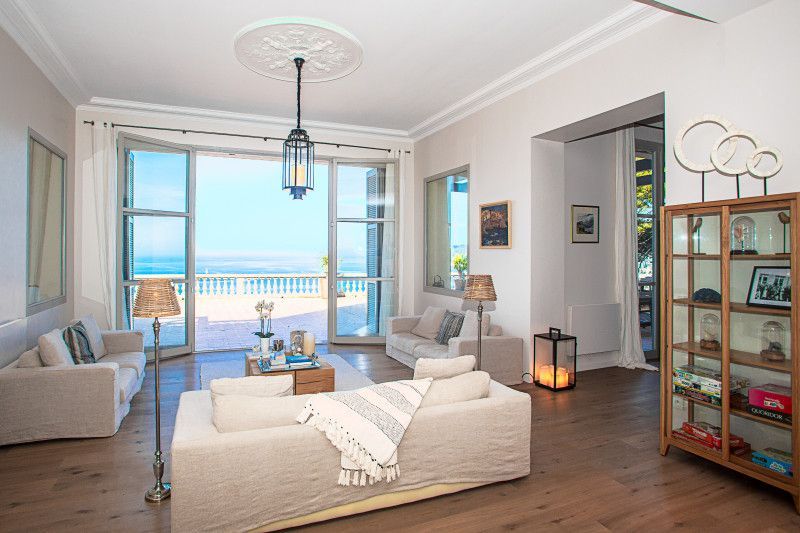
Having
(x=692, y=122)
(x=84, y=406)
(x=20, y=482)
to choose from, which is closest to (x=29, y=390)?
(x=84, y=406)

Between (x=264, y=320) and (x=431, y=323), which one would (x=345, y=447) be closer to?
(x=264, y=320)

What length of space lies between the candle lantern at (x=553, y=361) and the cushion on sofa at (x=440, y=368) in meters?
2.12

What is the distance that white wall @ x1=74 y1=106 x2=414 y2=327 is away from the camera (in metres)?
5.92

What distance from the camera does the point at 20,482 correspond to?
296 cm

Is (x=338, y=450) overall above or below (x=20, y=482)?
above

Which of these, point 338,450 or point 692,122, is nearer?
point 338,450

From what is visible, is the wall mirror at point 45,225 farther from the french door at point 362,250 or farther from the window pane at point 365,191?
the window pane at point 365,191

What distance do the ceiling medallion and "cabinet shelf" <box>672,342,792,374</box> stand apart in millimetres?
3297

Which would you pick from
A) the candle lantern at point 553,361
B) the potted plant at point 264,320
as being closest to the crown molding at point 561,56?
the candle lantern at point 553,361

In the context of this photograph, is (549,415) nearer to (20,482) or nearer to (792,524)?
(792,524)

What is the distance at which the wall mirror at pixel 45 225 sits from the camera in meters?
4.49

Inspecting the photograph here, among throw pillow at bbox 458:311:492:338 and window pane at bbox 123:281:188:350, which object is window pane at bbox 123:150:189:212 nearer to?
window pane at bbox 123:281:188:350

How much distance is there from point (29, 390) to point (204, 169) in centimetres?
1382

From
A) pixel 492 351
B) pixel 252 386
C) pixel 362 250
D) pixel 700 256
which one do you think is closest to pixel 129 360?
pixel 252 386
